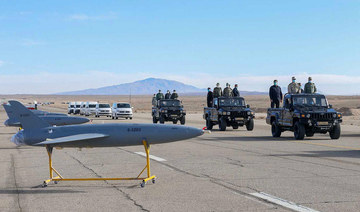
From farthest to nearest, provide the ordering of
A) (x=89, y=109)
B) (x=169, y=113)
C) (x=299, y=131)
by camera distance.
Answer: (x=89, y=109)
(x=169, y=113)
(x=299, y=131)

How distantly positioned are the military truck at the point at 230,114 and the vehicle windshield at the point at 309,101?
5.77 m

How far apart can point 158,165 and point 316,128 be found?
10.3 meters

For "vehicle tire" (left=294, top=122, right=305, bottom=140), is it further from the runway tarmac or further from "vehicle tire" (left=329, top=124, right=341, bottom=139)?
the runway tarmac

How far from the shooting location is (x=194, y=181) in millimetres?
10055

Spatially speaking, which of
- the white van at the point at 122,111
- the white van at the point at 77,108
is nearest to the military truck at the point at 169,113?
the white van at the point at 122,111

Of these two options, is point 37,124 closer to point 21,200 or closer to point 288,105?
point 21,200

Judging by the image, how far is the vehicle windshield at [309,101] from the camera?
21958 millimetres

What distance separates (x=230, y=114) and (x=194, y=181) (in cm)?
1764

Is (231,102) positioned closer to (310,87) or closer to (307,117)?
(310,87)

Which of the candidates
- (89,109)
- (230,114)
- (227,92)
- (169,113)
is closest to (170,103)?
(169,113)

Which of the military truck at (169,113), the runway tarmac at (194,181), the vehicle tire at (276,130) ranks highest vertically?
the military truck at (169,113)

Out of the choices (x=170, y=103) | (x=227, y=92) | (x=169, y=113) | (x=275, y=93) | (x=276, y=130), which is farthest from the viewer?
(x=170, y=103)

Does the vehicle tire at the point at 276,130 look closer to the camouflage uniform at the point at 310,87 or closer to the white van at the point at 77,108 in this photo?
the camouflage uniform at the point at 310,87

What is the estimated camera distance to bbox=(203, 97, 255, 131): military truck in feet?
90.4
